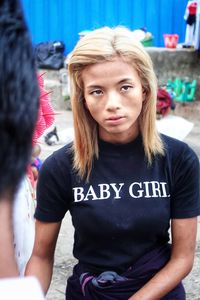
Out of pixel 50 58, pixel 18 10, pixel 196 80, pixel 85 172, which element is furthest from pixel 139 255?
pixel 50 58

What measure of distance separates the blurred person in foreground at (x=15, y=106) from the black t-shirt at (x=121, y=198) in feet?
3.68

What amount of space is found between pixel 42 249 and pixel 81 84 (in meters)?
0.57

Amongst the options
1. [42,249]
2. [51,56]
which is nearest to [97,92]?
[42,249]

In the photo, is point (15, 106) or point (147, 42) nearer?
point (15, 106)

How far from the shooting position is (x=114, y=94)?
1.93 metres

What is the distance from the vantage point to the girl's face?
192cm

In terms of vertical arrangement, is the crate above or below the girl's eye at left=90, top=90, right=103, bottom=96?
below

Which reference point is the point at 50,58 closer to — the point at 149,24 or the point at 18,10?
the point at 149,24

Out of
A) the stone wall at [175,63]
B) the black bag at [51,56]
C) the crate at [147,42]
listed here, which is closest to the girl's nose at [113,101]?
the stone wall at [175,63]

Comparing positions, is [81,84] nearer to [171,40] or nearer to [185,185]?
[185,185]

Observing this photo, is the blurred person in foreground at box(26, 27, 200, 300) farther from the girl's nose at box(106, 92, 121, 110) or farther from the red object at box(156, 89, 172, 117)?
the red object at box(156, 89, 172, 117)

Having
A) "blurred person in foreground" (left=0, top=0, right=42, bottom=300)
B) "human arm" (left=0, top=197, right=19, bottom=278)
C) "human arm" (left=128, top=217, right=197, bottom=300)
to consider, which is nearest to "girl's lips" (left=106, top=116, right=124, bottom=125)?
"human arm" (left=128, top=217, right=197, bottom=300)

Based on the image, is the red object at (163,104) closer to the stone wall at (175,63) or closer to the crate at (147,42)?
the stone wall at (175,63)

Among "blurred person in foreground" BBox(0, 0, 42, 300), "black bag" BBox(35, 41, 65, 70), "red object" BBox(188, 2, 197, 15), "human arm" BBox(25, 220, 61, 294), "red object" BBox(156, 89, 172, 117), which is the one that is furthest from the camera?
"black bag" BBox(35, 41, 65, 70)
